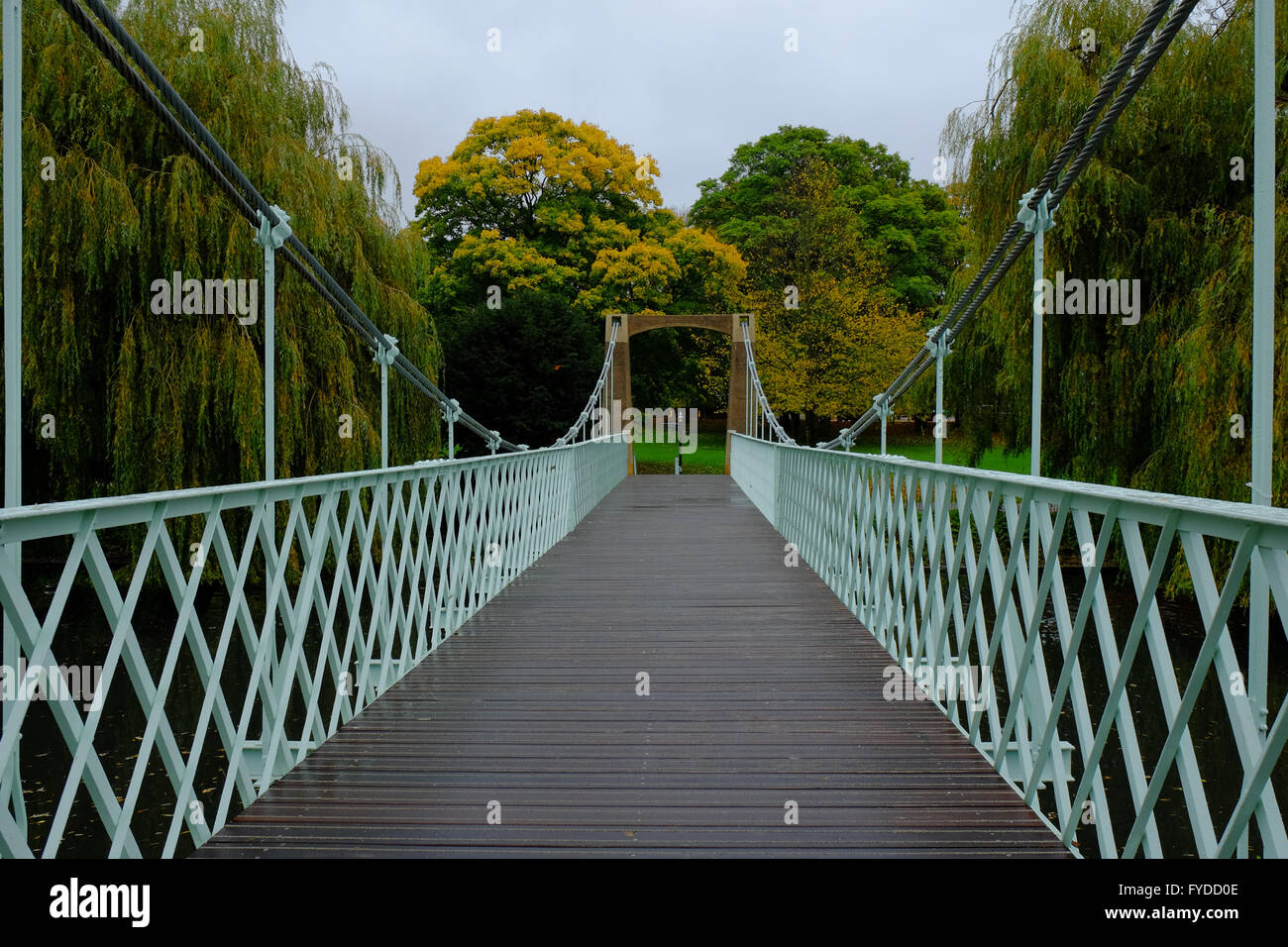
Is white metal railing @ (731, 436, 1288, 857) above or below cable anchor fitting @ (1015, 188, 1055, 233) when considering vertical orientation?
below

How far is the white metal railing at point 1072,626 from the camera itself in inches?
73.8

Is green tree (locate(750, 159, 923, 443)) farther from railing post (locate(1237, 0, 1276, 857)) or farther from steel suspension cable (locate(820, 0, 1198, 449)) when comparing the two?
railing post (locate(1237, 0, 1276, 857))

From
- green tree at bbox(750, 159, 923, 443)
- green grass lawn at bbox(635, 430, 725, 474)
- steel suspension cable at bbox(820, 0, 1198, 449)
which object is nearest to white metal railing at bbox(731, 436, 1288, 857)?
steel suspension cable at bbox(820, 0, 1198, 449)

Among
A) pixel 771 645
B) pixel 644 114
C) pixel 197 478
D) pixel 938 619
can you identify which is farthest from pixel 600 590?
pixel 644 114

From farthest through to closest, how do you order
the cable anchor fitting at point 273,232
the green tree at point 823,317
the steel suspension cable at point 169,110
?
the green tree at point 823,317 → the cable anchor fitting at point 273,232 → the steel suspension cable at point 169,110

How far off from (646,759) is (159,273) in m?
7.27

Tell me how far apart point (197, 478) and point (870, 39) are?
55.4 meters

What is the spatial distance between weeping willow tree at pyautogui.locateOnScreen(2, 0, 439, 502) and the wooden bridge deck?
4.32 meters

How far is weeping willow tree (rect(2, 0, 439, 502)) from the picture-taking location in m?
8.46

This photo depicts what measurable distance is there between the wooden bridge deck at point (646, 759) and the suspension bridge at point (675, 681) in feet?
0.05

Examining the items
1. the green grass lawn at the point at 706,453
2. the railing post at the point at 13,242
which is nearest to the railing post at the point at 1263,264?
the railing post at the point at 13,242

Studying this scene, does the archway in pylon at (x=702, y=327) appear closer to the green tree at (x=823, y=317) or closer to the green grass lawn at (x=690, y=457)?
the green tree at (x=823, y=317)

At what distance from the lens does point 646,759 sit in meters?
3.35
